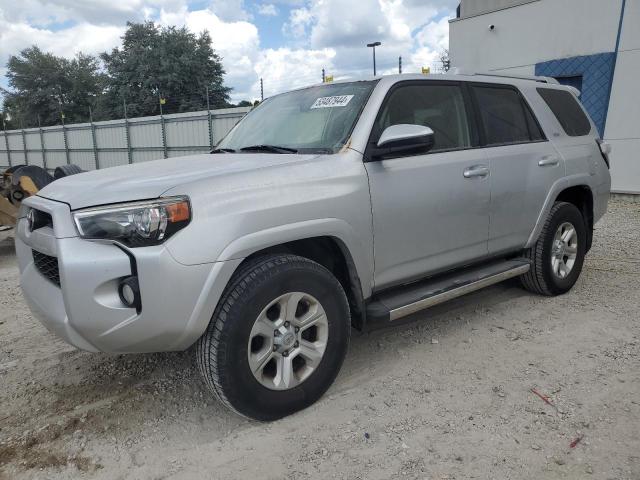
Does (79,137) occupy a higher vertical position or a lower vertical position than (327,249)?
higher

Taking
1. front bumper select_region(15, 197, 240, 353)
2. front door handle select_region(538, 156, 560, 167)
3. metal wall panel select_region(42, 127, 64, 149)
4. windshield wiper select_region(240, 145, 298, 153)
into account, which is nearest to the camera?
front bumper select_region(15, 197, 240, 353)

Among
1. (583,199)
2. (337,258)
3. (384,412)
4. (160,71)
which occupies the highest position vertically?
(160,71)

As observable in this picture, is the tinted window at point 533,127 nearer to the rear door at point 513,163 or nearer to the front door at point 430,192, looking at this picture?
the rear door at point 513,163

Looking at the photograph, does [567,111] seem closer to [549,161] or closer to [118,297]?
[549,161]

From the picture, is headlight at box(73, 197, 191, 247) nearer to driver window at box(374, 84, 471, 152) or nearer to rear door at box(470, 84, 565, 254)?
driver window at box(374, 84, 471, 152)

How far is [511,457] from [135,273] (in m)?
1.96

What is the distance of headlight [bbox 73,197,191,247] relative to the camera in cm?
231

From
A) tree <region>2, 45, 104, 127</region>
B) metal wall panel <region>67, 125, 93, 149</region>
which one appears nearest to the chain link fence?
metal wall panel <region>67, 125, 93, 149</region>

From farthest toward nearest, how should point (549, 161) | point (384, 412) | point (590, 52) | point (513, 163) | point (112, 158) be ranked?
point (112, 158) < point (590, 52) < point (549, 161) < point (513, 163) < point (384, 412)

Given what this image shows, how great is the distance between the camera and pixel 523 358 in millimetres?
3434

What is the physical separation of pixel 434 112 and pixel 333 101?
729 mm

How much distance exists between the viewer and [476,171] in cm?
355

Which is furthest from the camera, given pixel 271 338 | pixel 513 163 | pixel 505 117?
pixel 505 117

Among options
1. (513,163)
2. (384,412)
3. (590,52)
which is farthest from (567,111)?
(590,52)
